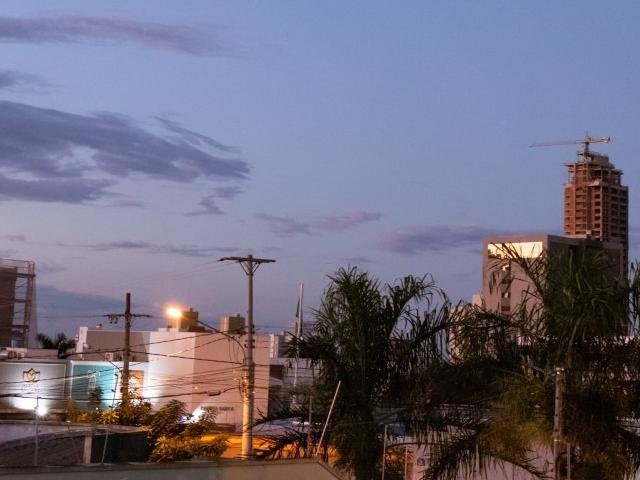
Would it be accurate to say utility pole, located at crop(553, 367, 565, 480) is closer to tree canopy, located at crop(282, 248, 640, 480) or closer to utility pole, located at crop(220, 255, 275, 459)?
tree canopy, located at crop(282, 248, 640, 480)

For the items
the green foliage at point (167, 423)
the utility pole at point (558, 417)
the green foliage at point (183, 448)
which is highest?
the utility pole at point (558, 417)

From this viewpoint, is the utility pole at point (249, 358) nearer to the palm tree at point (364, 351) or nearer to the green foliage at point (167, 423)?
the green foliage at point (167, 423)

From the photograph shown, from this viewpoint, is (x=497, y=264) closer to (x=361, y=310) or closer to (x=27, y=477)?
(x=361, y=310)

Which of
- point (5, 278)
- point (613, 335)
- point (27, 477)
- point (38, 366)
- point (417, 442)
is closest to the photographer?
point (27, 477)

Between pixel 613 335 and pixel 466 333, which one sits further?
pixel 466 333

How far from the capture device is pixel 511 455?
19.3 m

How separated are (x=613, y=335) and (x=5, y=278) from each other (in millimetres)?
86763

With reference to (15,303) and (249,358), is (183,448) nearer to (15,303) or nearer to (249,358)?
(249,358)

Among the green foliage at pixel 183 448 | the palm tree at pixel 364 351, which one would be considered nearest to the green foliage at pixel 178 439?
the green foliage at pixel 183 448

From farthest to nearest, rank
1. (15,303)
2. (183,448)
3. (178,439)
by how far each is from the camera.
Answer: (15,303), (178,439), (183,448)

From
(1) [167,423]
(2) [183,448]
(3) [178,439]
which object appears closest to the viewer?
(2) [183,448]

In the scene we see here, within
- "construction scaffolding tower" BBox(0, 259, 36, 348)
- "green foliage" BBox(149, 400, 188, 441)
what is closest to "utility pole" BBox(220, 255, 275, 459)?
"green foliage" BBox(149, 400, 188, 441)

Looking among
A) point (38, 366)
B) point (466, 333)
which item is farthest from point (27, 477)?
point (38, 366)

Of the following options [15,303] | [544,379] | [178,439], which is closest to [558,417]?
[544,379]
